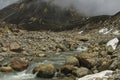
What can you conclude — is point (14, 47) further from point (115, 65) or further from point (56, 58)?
point (115, 65)

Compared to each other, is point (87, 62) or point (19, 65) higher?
point (19, 65)

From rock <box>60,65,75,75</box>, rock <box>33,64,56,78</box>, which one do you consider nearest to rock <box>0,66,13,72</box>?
rock <box>33,64,56,78</box>

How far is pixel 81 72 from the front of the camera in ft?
151

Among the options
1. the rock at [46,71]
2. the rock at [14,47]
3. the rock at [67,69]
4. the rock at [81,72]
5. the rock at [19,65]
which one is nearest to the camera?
the rock at [81,72]

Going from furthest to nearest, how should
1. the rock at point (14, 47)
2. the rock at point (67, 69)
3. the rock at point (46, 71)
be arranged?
1. the rock at point (14, 47)
2. the rock at point (67, 69)
3. the rock at point (46, 71)

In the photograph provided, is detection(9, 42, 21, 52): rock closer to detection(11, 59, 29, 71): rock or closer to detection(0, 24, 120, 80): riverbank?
detection(0, 24, 120, 80): riverbank

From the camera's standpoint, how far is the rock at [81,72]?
1793 inches

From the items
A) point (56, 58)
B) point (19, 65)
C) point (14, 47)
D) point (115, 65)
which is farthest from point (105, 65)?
point (14, 47)

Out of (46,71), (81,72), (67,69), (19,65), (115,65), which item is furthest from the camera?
(19,65)

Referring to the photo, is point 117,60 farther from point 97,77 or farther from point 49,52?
point 49,52

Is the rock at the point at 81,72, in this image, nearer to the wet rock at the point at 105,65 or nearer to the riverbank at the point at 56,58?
the riverbank at the point at 56,58

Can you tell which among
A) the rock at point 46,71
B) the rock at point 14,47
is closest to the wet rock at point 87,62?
the rock at point 46,71

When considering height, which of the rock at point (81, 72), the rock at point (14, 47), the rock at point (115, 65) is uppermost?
the rock at point (14, 47)

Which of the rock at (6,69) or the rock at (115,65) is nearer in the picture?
the rock at (115,65)
